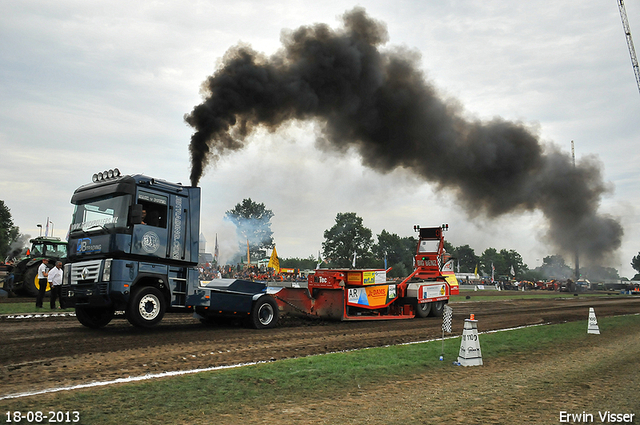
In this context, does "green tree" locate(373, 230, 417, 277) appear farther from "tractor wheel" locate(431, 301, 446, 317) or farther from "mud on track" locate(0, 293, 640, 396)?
"mud on track" locate(0, 293, 640, 396)

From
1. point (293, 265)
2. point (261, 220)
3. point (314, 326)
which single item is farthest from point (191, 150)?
point (293, 265)

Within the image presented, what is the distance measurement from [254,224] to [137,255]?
87988 millimetres

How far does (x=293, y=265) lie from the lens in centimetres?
10719

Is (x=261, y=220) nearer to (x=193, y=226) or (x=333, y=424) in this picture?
(x=193, y=226)

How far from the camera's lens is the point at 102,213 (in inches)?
416

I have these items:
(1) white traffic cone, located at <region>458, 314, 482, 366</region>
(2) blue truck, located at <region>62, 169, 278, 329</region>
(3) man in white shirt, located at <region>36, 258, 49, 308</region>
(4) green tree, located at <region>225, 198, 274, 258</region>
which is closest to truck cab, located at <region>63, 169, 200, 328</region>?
(2) blue truck, located at <region>62, 169, 278, 329</region>

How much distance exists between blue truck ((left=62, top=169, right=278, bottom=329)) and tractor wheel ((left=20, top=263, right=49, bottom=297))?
12.6m

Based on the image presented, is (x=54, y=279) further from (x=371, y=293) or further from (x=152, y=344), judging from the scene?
(x=371, y=293)

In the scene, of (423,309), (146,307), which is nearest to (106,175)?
(146,307)

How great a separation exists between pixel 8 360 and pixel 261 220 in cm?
9215

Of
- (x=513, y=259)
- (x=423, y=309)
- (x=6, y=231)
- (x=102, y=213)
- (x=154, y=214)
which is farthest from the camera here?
(x=513, y=259)

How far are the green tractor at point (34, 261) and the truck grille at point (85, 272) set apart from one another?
1179 centimetres

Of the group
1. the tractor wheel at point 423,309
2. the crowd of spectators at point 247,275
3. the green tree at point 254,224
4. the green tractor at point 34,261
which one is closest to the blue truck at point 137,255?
the tractor wheel at point 423,309

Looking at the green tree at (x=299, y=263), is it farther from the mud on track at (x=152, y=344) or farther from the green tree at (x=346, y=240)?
the mud on track at (x=152, y=344)
